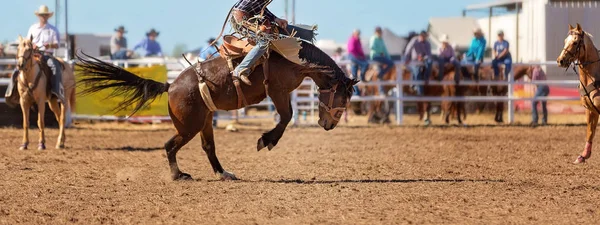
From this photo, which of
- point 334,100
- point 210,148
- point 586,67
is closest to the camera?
point 334,100

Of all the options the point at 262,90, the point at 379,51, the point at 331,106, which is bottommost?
the point at 331,106

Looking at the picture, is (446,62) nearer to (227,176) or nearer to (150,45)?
(150,45)

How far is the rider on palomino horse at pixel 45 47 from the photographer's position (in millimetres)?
13359

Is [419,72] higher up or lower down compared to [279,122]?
higher up

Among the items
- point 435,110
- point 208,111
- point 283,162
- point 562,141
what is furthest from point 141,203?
point 435,110

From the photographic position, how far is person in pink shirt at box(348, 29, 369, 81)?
18562mm

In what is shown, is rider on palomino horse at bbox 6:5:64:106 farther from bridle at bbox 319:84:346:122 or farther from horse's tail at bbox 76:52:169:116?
bridle at bbox 319:84:346:122

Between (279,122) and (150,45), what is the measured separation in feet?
43.9

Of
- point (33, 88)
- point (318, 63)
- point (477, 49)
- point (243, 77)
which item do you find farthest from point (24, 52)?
point (477, 49)

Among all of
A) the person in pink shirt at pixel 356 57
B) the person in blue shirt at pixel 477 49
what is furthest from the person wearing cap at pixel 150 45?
the person in blue shirt at pixel 477 49

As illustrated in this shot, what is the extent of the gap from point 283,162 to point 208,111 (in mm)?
2232

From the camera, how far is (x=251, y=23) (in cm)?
870

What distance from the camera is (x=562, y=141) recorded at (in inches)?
554

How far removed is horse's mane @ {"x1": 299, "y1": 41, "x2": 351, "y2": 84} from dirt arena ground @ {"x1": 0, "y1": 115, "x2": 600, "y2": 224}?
0.99 meters
